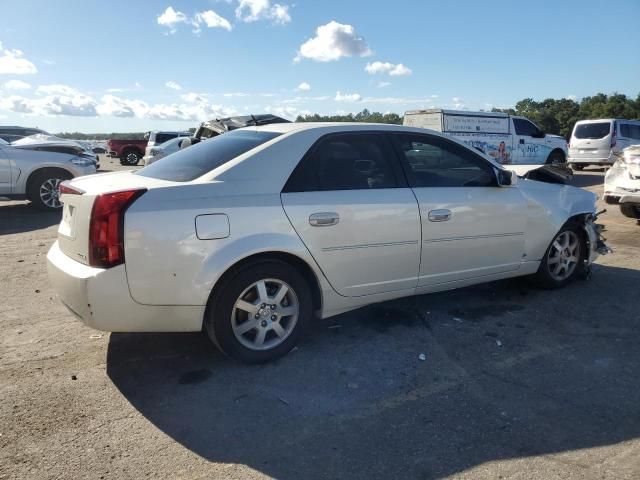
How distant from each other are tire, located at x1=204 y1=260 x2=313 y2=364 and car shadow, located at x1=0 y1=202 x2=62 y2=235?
6.43 metres

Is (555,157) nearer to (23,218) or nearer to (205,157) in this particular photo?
(23,218)

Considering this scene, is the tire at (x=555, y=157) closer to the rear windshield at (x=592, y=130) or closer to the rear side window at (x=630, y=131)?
the rear windshield at (x=592, y=130)

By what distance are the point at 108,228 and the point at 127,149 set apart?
28331 mm

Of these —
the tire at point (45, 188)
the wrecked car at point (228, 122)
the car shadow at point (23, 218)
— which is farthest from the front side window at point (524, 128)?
the car shadow at point (23, 218)

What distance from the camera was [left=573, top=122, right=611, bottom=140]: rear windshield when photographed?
18306 millimetres

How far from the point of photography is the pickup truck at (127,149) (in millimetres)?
28953

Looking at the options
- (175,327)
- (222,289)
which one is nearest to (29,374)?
(175,327)

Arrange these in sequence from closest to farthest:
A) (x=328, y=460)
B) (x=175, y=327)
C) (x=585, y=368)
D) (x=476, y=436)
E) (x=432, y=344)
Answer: (x=328, y=460) → (x=476, y=436) → (x=175, y=327) → (x=585, y=368) → (x=432, y=344)

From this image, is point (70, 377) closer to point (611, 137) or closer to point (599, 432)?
point (599, 432)

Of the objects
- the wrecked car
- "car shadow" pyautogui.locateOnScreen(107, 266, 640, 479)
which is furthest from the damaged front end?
the wrecked car

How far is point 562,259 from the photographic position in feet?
16.5

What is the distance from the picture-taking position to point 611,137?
18.0 meters

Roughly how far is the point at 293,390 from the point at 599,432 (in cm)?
173

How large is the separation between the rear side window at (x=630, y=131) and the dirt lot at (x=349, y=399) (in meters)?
16.8
